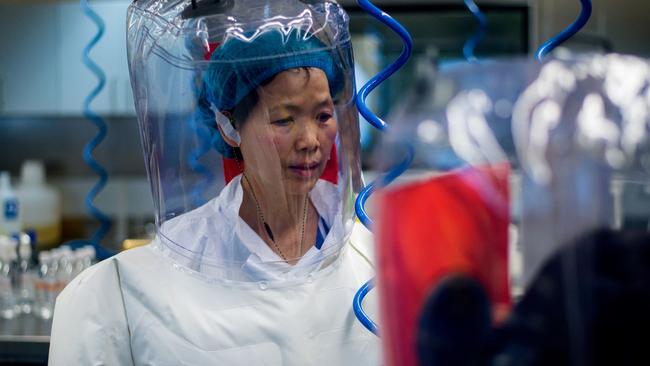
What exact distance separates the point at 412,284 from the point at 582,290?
0.31ft

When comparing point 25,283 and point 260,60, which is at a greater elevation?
point 260,60

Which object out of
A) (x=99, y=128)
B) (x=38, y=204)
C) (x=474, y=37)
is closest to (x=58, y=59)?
(x=38, y=204)

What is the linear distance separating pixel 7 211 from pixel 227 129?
2244mm

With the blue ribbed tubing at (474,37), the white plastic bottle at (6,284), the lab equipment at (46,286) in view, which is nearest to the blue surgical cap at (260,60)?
the blue ribbed tubing at (474,37)

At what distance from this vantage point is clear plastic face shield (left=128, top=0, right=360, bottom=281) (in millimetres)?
1027

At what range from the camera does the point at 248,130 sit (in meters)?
1.05

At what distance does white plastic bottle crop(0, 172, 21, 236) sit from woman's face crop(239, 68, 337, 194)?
227 centimetres

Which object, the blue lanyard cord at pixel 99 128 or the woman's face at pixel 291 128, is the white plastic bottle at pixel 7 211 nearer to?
the blue lanyard cord at pixel 99 128

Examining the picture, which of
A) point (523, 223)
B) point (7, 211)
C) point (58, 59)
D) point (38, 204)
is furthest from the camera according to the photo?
point (58, 59)

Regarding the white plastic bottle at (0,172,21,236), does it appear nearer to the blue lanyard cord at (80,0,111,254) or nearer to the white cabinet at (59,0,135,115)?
the white cabinet at (59,0,135,115)

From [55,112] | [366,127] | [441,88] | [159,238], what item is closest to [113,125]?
[55,112]

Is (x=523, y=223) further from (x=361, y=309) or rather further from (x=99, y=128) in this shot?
(x=99, y=128)

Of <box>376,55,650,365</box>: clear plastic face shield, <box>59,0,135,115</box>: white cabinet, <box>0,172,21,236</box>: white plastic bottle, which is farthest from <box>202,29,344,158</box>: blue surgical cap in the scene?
<box>59,0,135,115</box>: white cabinet

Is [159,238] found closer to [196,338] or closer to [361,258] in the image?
[196,338]
